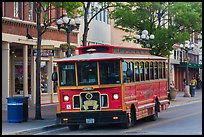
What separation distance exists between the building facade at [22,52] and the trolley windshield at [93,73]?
994cm

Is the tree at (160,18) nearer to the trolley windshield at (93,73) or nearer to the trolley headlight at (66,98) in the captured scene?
the trolley windshield at (93,73)

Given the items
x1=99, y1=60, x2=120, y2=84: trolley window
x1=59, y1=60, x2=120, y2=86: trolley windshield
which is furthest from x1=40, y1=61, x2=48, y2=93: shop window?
x1=99, y1=60, x2=120, y2=84: trolley window

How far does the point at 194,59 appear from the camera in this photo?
79.1 meters

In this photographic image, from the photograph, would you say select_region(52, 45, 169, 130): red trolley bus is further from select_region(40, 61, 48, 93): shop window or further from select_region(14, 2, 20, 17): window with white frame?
select_region(40, 61, 48, 93): shop window

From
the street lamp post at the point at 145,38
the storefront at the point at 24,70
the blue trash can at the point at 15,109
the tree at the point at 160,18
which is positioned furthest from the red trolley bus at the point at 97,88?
the tree at the point at 160,18

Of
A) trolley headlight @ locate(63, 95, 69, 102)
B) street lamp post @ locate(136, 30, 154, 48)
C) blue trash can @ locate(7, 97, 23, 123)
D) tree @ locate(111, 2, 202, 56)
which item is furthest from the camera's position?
tree @ locate(111, 2, 202, 56)

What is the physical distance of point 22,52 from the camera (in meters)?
33.6

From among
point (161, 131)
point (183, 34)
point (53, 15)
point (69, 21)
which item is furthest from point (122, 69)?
point (183, 34)

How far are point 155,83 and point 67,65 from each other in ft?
16.9

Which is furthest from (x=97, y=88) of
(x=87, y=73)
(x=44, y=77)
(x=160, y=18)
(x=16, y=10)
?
(x=160, y=18)

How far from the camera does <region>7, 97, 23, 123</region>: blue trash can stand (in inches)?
840

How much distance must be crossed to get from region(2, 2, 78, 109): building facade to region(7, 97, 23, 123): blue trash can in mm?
7647

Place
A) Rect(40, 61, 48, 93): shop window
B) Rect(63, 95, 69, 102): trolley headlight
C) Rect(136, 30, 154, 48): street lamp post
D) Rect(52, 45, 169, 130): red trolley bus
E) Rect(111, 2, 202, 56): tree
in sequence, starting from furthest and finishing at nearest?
Rect(111, 2, 202, 56): tree
Rect(40, 61, 48, 93): shop window
Rect(136, 30, 154, 48): street lamp post
Rect(63, 95, 69, 102): trolley headlight
Rect(52, 45, 169, 130): red trolley bus

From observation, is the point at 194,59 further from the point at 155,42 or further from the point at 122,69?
the point at 122,69
